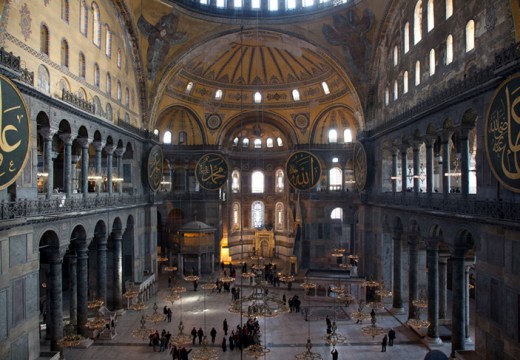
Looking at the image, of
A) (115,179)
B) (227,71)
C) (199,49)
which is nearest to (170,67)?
(199,49)

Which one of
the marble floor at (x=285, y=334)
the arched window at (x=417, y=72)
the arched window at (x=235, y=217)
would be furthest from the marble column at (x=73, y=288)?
the arched window at (x=235, y=217)

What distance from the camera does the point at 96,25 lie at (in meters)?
17.1

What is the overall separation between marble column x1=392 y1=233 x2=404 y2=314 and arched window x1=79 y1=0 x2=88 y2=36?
15.3 metres

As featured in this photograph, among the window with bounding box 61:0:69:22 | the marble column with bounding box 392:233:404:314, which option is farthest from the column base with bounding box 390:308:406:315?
the window with bounding box 61:0:69:22

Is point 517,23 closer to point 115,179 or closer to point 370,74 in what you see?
point 370,74

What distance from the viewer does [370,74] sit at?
22328mm

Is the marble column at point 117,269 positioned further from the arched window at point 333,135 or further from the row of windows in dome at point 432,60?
the arched window at point 333,135

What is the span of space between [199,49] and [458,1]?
570 inches

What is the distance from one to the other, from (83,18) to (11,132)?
828 cm

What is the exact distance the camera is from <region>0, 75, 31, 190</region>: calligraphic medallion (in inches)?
356

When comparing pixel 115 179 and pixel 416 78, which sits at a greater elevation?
pixel 416 78

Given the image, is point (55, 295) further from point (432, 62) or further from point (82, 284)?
point (432, 62)

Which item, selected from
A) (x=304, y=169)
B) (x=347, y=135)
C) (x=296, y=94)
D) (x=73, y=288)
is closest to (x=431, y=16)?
(x=304, y=169)

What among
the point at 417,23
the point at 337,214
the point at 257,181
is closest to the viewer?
the point at 417,23
